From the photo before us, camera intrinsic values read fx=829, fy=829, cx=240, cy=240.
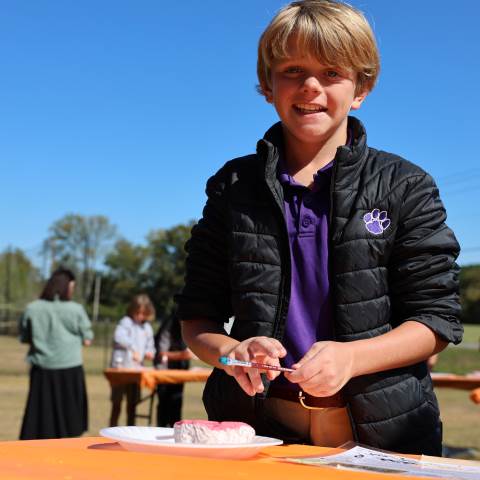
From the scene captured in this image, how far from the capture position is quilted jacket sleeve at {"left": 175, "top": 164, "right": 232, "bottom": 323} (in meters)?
1.82

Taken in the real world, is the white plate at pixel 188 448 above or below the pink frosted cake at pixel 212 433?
below

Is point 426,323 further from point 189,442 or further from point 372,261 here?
point 189,442

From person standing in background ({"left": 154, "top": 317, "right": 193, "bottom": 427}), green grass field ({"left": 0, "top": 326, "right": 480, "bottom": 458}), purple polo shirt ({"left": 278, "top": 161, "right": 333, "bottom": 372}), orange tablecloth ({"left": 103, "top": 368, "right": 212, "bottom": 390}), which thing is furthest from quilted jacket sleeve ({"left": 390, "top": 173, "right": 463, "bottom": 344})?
green grass field ({"left": 0, "top": 326, "right": 480, "bottom": 458})

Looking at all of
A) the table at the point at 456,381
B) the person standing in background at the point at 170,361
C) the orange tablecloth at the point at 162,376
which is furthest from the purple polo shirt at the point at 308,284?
the person standing in background at the point at 170,361

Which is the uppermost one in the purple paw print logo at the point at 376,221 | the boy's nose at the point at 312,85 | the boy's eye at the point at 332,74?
the boy's eye at the point at 332,74

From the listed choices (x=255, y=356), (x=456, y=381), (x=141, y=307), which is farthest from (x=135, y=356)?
(x=255, y=356)

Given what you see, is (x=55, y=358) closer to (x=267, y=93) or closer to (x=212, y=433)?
(x=267, y=93)

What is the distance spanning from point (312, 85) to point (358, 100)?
20 centimetres

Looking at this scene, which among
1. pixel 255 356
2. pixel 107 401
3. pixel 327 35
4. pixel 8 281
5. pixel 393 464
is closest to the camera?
pixel 393 464

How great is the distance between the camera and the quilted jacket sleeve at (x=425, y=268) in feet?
5.39

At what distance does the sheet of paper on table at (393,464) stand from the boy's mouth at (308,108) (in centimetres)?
69

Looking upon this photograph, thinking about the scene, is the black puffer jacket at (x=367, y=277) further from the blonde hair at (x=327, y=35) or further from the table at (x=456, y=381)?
the table at (x=456, y=381)

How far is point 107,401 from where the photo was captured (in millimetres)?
15422

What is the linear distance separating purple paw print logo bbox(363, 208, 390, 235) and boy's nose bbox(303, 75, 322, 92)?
27cm
